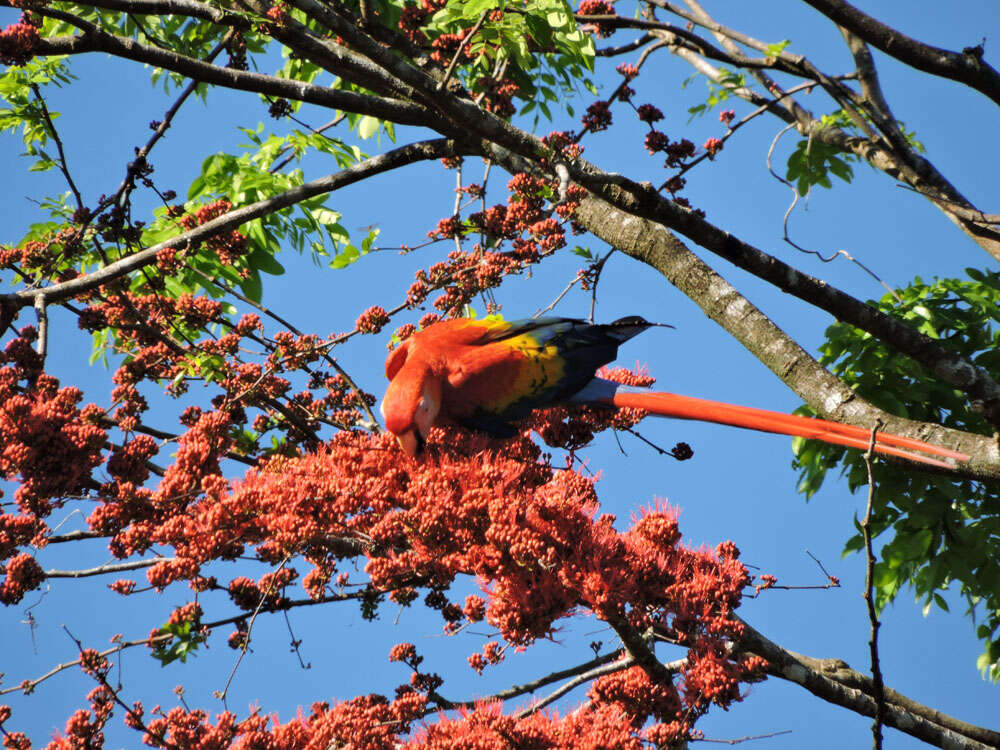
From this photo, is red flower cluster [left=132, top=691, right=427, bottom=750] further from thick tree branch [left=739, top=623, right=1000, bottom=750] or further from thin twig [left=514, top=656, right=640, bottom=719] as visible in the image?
thick tree branch [left=739, top=623, right=1000, bottom=750]

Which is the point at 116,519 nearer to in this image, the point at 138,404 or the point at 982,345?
the point at 138,404

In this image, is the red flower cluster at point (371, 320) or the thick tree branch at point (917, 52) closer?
the red flower cluster at point (371, 320)

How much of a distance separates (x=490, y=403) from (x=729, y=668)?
5.26ft

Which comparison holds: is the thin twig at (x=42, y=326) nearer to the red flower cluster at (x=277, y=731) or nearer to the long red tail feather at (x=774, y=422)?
the red flower cluster at (x=277, y=731)

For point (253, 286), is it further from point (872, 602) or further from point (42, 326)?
point (872, 602)

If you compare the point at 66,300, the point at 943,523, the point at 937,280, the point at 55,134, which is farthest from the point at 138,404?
the point at 937,280

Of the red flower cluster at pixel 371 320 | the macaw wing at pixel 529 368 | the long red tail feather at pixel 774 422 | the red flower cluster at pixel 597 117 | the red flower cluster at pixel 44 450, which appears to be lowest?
the long red tail feather at pixel 774 422

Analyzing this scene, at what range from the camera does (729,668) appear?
8.39 feet

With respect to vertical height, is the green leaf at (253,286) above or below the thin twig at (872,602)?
above

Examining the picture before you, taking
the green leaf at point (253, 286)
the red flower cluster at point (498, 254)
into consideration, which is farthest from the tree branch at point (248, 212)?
the red flower cluster at point (498, 254)

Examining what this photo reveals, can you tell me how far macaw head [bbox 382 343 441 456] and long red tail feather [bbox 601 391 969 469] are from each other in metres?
0.74

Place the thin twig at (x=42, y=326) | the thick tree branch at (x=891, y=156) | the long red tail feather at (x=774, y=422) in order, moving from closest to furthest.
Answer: the thin twig at (x=42, y=326) → the long red tail feather at (x=774, y=422) → the thick tree branch at (x=891, y=156)

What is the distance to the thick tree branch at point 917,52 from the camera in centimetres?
388

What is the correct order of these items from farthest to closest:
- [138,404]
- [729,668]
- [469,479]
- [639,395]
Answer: [639,395] < [138,404] < [469,479] < [729,668]
